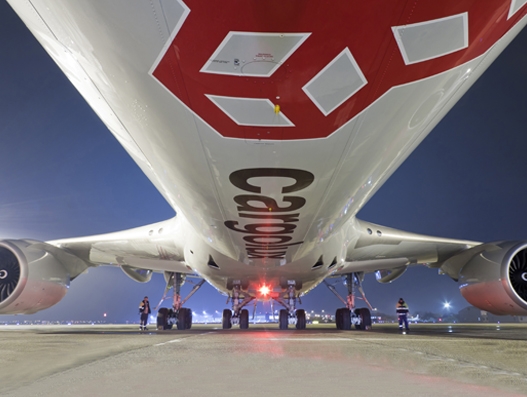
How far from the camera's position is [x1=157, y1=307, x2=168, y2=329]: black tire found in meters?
15.1

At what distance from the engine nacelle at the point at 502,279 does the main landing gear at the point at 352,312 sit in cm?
526

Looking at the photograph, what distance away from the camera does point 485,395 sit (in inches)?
83.7

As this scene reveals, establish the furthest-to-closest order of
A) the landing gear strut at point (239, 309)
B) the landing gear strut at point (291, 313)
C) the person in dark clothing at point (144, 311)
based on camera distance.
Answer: the person in dark clothing at point (144, 311), the landing gear strut at point (239, 309), the landing gear strut at point (291, 313)

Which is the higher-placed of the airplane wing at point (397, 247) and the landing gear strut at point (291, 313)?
the airplane wing at point (397, 247)

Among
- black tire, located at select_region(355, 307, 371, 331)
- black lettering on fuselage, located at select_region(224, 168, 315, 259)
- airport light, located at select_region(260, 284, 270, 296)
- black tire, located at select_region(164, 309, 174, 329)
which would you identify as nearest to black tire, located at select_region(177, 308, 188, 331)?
black tire, located at select_region(164, 309, 174, 329)

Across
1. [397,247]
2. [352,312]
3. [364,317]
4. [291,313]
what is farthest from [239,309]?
[397,247]

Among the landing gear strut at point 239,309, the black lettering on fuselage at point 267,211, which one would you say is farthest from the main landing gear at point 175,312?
the black lettering on fuselage at point 267,211

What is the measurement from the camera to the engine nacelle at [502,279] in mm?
9555

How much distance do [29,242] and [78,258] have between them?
2.04m

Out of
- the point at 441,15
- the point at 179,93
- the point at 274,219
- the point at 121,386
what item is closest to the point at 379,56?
the point at 441,15

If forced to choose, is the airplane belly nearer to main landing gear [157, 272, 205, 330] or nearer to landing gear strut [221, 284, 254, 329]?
landing gear strut [221, 284, 254, 329]

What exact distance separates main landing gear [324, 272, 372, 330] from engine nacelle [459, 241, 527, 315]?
5.26 m

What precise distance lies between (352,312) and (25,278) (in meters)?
10.4

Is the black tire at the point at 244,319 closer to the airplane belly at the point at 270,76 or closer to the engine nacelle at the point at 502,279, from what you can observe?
the engine nacelle at the point at 502,279
